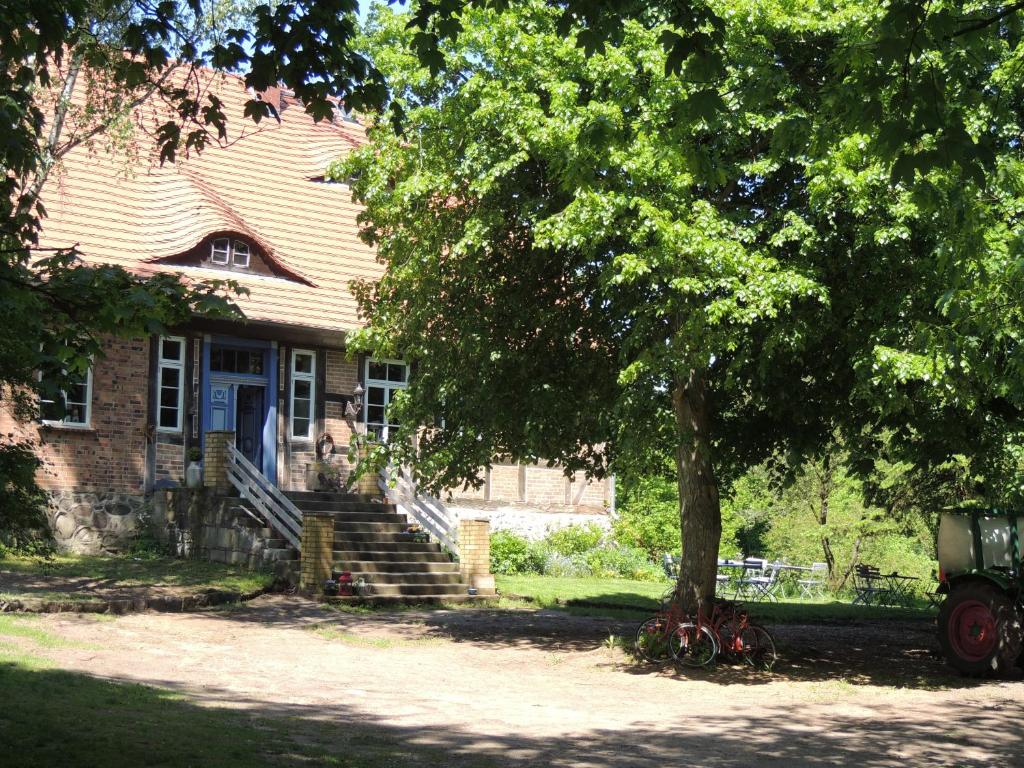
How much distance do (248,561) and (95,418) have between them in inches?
160

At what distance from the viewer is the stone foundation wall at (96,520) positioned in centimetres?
2206

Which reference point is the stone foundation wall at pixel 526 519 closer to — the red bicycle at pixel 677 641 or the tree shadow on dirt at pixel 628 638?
the tree shadow on dirt at pixel 628 638

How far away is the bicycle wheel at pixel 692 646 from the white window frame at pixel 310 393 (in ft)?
39.0

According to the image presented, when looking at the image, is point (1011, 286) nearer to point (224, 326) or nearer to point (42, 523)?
point (42, 523)

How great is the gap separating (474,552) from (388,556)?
1534 mm

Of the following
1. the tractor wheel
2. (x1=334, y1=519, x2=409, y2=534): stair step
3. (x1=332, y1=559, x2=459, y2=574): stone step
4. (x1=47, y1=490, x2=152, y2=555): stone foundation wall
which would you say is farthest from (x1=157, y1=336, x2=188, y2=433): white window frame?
the tractor wheel

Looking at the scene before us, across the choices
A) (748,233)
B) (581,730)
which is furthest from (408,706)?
(748,233)

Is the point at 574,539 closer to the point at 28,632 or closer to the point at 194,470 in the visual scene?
the point at 194,470

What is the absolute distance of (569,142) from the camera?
44.3ft

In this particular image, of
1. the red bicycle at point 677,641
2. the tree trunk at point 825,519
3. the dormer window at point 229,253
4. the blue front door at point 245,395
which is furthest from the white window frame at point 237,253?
the tree trunk at point 825,519

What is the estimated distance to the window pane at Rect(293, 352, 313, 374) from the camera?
2517 cm

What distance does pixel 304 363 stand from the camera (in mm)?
25266

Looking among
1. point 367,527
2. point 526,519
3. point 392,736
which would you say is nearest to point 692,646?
point 392,736

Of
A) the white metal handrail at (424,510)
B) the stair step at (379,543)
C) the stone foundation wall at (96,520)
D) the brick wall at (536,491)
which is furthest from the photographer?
the brick wall at (536,491)
